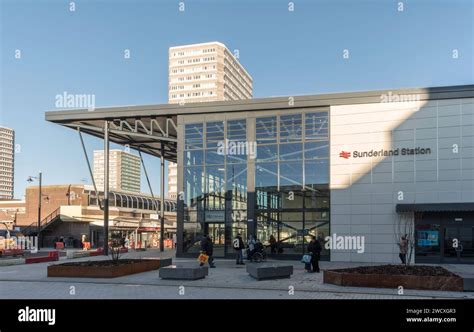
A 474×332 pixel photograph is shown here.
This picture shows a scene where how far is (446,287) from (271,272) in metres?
5.85

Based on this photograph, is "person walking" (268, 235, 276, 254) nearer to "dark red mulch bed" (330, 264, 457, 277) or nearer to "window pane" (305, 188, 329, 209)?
"window pane" (305, 188, 329, 209)

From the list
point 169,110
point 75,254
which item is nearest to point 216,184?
point 169,110

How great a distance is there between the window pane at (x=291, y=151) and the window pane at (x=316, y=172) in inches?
26.9

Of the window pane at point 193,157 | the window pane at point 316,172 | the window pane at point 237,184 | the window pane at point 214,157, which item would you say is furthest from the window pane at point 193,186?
the window pane at point 316,172

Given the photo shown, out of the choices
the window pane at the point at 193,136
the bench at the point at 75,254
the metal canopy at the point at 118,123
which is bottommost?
the bench at the point at 75,254

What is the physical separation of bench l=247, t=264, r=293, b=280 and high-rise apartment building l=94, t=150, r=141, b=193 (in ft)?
454

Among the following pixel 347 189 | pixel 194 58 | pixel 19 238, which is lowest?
pixel 19 238

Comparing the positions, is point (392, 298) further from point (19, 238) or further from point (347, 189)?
point (19, 238)

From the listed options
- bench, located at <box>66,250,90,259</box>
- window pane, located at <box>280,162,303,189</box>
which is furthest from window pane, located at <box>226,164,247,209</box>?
bench, located at <box>66,250,90,259</box>

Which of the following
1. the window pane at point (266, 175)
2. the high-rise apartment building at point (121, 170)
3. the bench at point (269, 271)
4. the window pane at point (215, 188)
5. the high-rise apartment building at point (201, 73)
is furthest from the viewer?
the high-rise apartment building at point (121, 170)

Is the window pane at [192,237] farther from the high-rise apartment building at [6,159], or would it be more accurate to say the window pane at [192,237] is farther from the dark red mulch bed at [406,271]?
A: the high-rise apartment building at [6,159]

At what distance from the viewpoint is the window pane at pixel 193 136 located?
98.5ft
